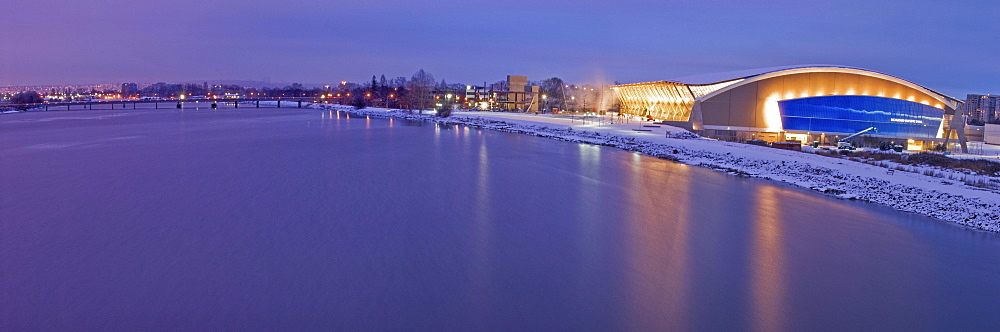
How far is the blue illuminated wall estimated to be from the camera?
43156 mm

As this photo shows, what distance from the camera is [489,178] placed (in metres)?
21.1

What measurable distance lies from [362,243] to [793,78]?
134 feet

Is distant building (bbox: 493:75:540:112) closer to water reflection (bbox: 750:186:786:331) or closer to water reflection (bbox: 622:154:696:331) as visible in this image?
water reflection (bbox: 622:154:696:331)

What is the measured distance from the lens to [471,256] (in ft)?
35.9

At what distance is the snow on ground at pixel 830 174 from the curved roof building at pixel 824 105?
7143 mm

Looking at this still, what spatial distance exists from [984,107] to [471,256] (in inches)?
6550

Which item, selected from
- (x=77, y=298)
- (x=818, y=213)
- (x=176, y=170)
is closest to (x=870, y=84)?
(x=818, y=213)

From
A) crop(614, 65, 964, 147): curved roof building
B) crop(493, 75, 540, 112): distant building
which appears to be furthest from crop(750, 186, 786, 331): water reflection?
crop(493, 75, 540, 112): distant building

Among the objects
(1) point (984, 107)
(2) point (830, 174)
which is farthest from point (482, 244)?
(1) point (984, 107)

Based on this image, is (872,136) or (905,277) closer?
(905,277)

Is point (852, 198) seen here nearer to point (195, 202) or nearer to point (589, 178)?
point (589, 178)

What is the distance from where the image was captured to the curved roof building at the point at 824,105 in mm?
43438

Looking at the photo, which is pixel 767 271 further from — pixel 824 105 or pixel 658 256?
pixel 824 105

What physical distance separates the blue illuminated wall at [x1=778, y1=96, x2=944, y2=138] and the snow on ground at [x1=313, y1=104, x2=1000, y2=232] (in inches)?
411
